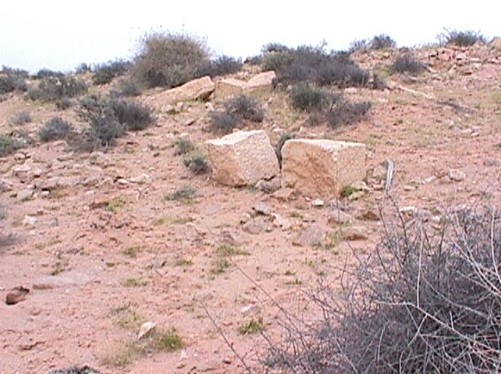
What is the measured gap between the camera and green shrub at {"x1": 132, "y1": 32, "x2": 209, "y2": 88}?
1484 cm

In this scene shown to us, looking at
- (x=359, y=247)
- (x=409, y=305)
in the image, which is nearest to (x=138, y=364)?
(x=409, y=305)

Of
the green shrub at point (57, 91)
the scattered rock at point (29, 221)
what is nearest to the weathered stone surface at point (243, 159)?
the scattered rock at point (29, 221)

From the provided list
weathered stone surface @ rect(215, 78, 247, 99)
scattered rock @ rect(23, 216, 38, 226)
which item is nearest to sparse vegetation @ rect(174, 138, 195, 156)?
scattered rock @ rect(23, 216, 38, 226)

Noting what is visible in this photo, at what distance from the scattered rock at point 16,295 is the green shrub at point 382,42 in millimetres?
13000

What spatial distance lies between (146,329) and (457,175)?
4058mm

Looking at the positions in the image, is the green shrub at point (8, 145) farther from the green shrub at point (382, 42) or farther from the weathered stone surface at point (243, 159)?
the green shrub at point (382, 42)

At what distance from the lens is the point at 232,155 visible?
24.5 ft

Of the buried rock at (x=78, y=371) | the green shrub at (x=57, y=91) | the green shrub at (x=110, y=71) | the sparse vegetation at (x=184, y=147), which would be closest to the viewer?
the buried rock at (x=78, y=371)

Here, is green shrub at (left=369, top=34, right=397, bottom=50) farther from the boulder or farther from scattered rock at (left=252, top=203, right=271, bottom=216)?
scattered rock at (left=252, top=203, right=271, bottom=216)

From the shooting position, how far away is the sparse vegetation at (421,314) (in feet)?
7.91

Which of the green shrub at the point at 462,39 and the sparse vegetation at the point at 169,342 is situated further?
the green shrub at the point at 462,39

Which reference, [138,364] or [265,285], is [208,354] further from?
[265,285]

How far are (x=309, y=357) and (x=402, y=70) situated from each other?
10.4m

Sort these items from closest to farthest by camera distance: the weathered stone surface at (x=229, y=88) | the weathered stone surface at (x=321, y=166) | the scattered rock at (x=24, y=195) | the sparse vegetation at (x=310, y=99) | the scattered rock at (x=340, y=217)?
the scattered rock at (x=340, y=217), the weathered stone surface at (x=321, y=166), the scattered rock at (x=24, y=195), the sparse vegetation at (x=310, y=99), the weathered stone surface at (x=229, y=88)
